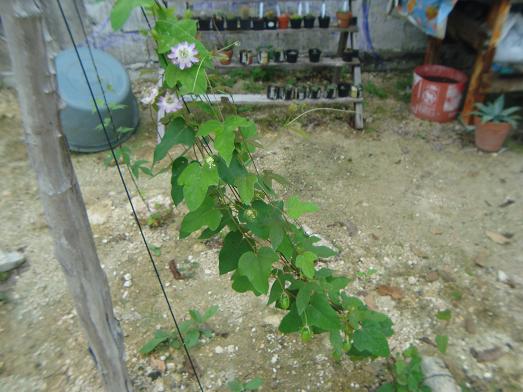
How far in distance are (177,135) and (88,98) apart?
8.80 feet

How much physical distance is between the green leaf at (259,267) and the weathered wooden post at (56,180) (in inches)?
19.3

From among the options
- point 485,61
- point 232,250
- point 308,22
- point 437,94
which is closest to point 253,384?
point 232,250

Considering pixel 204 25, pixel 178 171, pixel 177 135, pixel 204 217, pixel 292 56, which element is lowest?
pixel 292 56

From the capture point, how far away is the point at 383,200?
3188mm

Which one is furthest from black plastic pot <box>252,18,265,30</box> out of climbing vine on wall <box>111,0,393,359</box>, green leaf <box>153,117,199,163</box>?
green leaf <box>153,117,199,163</box>

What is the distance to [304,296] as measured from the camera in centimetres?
135

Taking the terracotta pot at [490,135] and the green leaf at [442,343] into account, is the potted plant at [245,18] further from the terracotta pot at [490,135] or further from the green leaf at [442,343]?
the green leaf at [442,343]

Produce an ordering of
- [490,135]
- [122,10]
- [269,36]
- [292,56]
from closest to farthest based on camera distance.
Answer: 1. [122,10]
2. [490,135]
3. [292,56]
4. [269,36]

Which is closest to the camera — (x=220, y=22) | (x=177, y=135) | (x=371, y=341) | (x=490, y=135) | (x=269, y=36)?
(x=177, y=135)

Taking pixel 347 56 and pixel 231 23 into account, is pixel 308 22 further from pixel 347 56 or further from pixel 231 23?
pixel 231 23

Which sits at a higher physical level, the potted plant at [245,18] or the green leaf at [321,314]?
the potted plant at [245,18]

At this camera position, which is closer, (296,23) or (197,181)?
(197,181)

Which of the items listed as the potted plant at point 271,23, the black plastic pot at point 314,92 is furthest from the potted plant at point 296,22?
the black plastic pot at point 314,92

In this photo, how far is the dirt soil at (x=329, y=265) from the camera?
6.75 feet
